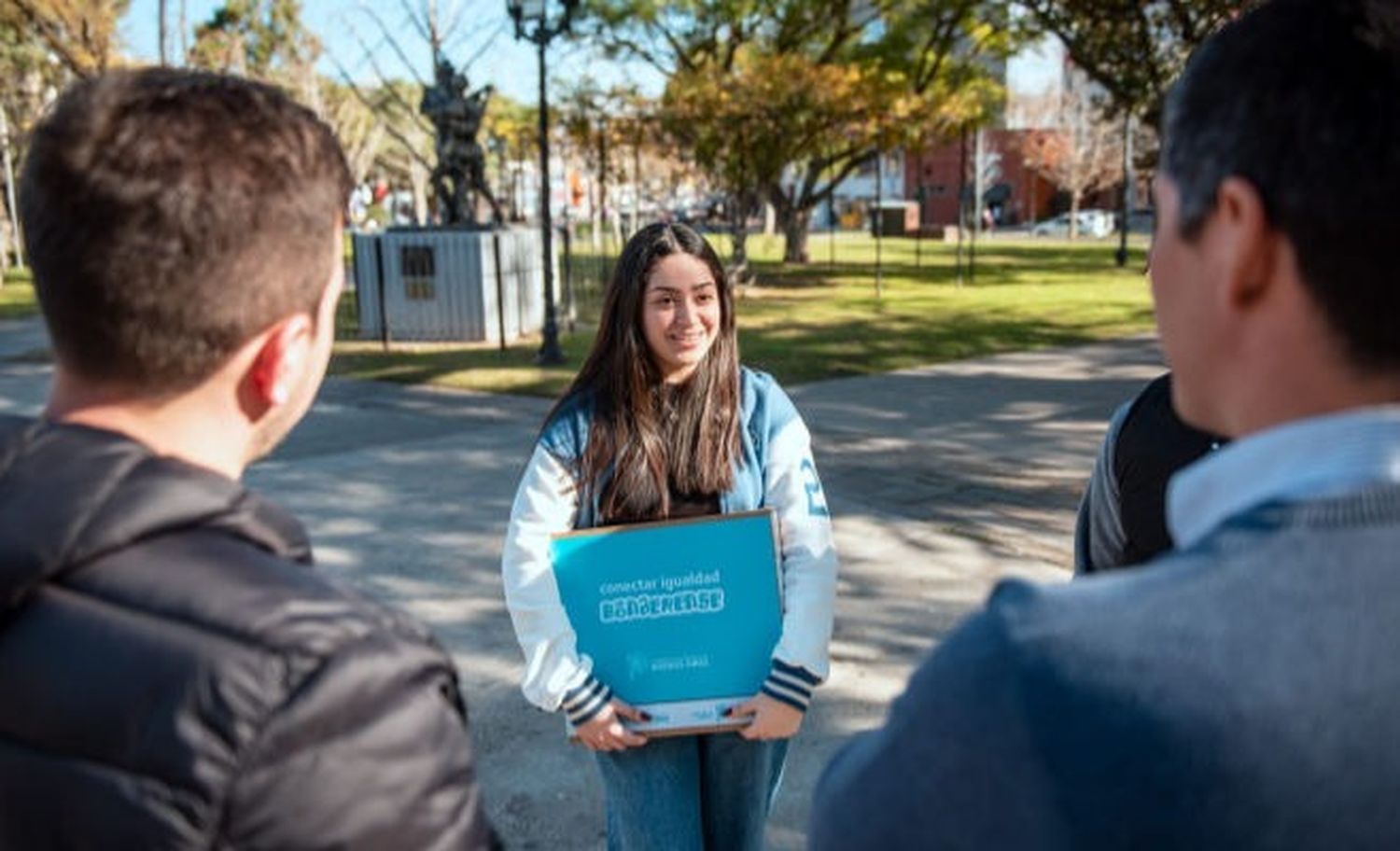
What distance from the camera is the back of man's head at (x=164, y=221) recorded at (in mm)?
1181

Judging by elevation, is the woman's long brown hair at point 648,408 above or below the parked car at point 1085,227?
below

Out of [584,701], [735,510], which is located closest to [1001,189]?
[735,510]

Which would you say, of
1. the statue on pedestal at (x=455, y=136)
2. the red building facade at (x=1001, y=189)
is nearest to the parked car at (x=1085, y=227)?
the red building facade at (x=1001, y=189)

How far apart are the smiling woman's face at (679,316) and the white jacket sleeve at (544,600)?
36cm

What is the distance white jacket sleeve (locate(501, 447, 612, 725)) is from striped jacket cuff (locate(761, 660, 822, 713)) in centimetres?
35

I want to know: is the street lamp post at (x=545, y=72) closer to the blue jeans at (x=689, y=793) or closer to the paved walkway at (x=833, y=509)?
the paved walkway at (x=833, y=509)

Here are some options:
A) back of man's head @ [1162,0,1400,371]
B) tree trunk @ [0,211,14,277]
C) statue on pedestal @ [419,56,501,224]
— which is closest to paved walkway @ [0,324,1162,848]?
back of man's head @ [1162,0,1400,371]

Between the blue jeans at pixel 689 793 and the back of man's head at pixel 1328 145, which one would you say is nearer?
the back of man's head at pixel 1328 145

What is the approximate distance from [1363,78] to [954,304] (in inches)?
791

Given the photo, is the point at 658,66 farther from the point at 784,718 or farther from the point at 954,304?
the point at 784,718

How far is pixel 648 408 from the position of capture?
2711 mm

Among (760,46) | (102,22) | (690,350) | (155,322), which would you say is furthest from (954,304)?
(155,322)

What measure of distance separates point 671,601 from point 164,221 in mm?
1569

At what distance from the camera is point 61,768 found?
3.62ft
